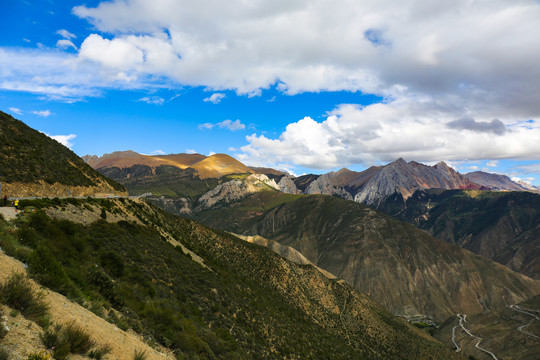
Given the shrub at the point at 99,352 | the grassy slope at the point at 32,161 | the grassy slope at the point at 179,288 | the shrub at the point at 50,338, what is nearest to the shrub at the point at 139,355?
the shrub at the point at 99,352

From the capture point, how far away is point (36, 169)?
134ft

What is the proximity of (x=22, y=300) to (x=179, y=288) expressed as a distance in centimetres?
1676

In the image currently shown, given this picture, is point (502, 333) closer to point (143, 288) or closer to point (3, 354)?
point (143, 288)

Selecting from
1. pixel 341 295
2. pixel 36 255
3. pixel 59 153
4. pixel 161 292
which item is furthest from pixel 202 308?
pixel 341 295

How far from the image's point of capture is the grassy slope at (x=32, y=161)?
37.8 metres

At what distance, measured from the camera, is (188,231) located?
59.9m

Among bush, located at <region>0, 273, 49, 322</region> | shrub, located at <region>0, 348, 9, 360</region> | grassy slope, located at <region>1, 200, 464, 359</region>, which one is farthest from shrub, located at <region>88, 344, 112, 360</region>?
grassy slope, located at <region>1, 200, 464, 359</region>

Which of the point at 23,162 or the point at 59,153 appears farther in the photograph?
the point at 59,153

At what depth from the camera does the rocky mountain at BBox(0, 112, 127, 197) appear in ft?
120

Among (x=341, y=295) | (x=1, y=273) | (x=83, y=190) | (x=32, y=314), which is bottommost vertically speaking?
(x=341, y=295)

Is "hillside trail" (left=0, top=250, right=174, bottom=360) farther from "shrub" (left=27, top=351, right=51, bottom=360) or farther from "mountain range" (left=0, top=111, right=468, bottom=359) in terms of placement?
"shrub" (left=27, top=351, right=51, bottom=360)

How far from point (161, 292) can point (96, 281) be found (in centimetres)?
667

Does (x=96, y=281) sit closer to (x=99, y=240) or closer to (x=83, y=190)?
(x=99, y=240)

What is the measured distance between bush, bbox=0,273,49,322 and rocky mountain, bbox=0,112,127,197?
1316 inches
